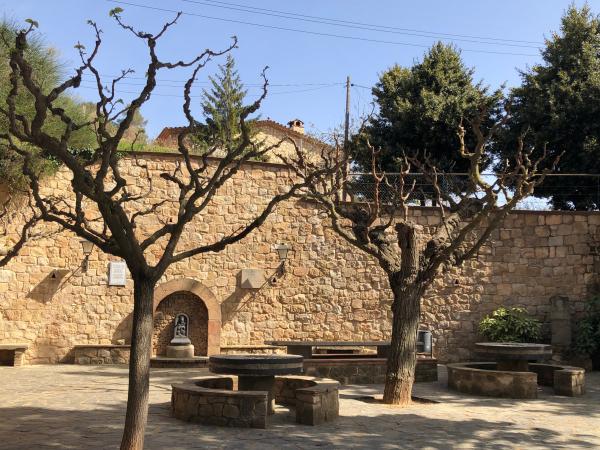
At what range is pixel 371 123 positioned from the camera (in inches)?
856

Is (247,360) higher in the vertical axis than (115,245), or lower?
lower

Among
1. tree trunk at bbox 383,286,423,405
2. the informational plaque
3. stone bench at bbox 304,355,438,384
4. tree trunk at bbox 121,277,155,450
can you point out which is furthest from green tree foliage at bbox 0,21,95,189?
tree trunk at bbox 121,277,155,450

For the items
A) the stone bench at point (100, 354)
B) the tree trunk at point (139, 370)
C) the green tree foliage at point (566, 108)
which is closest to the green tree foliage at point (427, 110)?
the green tree foliage at point (566, 108)

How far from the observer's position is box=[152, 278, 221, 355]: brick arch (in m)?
14.5

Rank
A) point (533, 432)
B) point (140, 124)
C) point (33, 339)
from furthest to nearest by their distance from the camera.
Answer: point (140, 124) → point (33, 339) → point (533, 432)

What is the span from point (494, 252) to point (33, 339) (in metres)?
10.8

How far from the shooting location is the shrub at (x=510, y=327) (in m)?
14.4

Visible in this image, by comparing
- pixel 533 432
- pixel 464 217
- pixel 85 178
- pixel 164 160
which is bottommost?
pixel 533 432

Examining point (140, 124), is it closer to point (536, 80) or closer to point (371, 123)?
point (371, 123)

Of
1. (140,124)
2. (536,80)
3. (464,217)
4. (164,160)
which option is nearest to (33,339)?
(164,160)

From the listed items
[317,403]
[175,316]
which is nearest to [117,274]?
[175,316]

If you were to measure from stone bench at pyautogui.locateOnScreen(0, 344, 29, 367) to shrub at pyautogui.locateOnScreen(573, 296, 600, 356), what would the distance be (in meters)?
12.1

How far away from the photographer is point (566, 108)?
18891 millimetres

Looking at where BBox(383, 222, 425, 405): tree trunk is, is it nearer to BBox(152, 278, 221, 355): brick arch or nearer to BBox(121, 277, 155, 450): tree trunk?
BBox(121, 277, 155, 450): tree trunk
